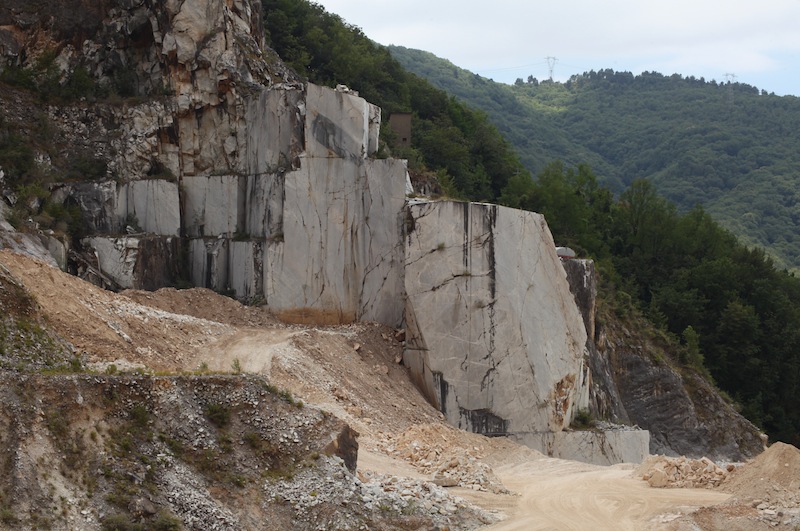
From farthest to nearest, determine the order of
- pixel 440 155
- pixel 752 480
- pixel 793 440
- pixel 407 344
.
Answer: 1. pixel 440 155
2. pixel 793 440
3. pixel 407 344
4. pixel 752 480

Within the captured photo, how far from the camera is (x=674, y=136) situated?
4112 inches

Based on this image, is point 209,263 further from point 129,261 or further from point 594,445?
point 594,445

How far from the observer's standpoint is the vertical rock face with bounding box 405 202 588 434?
91.7 feet

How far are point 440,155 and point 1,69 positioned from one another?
2392 cm

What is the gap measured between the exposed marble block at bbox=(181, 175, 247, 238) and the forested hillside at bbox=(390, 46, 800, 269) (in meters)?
55.4

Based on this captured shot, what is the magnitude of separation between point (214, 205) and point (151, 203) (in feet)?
6.06

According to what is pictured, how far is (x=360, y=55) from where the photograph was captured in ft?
172

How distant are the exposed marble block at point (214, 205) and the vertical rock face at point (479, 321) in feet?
18.5

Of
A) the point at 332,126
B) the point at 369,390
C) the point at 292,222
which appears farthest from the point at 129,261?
the point at 369,390

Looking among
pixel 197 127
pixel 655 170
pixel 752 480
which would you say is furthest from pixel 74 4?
pixel 655 170

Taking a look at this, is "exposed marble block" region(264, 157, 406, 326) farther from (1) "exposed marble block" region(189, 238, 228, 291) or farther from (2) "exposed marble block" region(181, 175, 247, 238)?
(2) "exposed marble block" region(181, 175, 247, 238)

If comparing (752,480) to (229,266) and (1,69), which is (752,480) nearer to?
(229,266)

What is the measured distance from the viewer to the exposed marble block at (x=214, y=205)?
31422mm

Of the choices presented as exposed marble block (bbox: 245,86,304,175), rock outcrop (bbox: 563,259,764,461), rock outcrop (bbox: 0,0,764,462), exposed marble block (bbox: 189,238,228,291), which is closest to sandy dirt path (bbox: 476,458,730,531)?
rock outcrop (bbox: 0,0,764,462)
